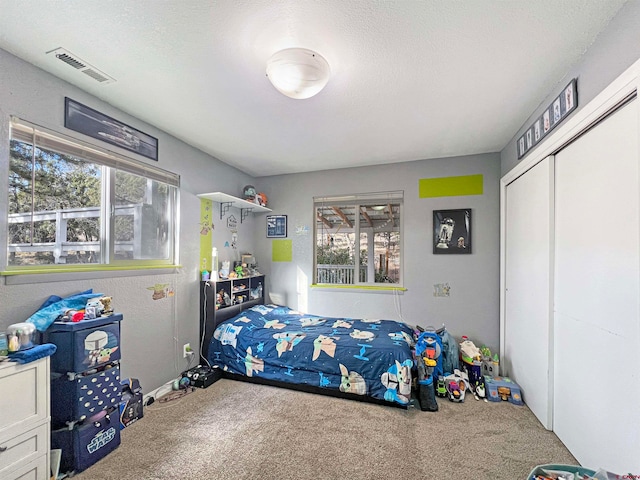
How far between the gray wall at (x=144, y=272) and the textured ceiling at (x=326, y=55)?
0.12 meters

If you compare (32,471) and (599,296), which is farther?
(599,296)

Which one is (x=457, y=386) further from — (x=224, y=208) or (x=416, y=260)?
(x=224, y=208)

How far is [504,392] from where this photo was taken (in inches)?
101

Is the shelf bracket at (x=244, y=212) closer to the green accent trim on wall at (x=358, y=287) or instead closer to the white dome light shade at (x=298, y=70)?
the green accent trim on wall at (x=358, y=287)

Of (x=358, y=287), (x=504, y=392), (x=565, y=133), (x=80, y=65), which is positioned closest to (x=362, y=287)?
(x=358, y=287)

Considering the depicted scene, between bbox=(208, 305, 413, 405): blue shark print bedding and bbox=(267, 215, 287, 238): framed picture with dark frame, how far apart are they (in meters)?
1.29

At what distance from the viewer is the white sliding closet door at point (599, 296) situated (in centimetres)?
135

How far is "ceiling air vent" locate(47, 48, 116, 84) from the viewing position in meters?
1.64

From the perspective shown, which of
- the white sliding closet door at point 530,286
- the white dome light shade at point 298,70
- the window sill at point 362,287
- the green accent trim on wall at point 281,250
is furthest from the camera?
the green accent trim on wall at point 281,250

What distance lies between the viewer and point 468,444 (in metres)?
1.96

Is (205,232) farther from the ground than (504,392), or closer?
farther from the ground

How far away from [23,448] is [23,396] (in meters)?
0.26

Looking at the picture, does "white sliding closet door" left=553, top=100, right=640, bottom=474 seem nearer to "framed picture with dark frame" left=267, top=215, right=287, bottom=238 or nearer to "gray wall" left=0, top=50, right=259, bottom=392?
"framed picture with dark frame" left=267, top=215, right=287, bottom=238

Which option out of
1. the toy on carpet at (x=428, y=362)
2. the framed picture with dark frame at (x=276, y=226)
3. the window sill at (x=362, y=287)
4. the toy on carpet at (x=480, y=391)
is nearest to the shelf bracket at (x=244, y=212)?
the framed picture with dark frame at (x=276, y=226)
